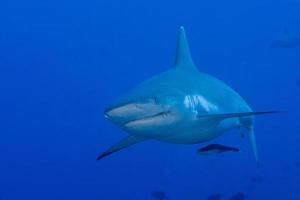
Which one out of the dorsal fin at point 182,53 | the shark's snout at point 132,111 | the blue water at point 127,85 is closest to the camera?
the shark's snout at point 132,111

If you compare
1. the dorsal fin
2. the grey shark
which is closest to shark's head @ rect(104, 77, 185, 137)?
the grey shark

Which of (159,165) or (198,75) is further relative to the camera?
(159,165)

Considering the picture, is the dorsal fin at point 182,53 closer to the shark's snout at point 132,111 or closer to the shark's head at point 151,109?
the shark's head at point 151,109

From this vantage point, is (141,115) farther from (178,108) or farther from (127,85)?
(127,85)

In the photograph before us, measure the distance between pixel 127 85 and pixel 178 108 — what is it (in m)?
53.4

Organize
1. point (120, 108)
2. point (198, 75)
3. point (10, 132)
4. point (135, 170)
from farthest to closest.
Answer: point (10, 132), point (135, 170), point (198, 75), point (120, 108)

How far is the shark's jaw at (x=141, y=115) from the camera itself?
2480 millimetres

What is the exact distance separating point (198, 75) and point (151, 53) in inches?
2750

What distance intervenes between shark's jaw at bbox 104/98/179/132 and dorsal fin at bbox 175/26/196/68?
3.47ft

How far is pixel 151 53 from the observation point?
72.9 meters

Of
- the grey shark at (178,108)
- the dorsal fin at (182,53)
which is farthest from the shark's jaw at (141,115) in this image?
the dorsal fin at (182,53)

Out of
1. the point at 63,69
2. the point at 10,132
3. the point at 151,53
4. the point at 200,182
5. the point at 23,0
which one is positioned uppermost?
the point at 23,0

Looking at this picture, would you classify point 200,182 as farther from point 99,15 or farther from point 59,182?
point 99,15

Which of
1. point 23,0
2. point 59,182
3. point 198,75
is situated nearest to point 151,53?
point 23,0
